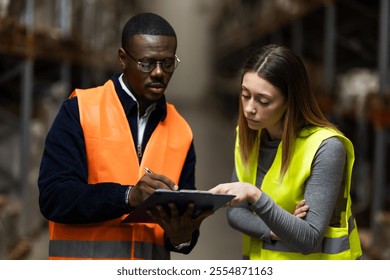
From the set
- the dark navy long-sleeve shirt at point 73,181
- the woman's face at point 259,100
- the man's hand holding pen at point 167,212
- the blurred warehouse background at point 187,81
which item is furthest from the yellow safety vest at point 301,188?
the blurred warehouse background at point 187,81

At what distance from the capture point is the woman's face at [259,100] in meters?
2.22

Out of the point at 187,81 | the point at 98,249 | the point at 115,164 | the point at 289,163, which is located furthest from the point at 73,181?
the point at 187,81

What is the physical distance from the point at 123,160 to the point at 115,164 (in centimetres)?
2

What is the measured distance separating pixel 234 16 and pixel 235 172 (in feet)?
46.1

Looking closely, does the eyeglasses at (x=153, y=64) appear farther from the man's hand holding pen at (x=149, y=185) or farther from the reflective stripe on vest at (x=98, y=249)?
the reflective stripe on vest at (x=98, y=249)

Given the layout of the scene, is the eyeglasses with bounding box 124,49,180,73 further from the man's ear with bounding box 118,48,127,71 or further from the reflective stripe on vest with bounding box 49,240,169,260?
the reflective stripe on vest with bounding box 49,240,169,260

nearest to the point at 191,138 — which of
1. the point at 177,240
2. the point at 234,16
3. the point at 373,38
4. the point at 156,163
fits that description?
the point at 156,163

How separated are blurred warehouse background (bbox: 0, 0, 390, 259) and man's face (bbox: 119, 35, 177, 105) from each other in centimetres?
116

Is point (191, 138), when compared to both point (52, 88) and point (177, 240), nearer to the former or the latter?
point (177, 240)

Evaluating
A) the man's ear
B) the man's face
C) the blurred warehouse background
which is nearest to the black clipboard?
the man's face

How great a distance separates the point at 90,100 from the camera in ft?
7.63

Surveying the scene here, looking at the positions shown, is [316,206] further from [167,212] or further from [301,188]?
[167,212]

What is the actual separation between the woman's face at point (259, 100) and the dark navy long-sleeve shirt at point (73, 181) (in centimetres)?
25

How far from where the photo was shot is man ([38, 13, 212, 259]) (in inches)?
85.8
